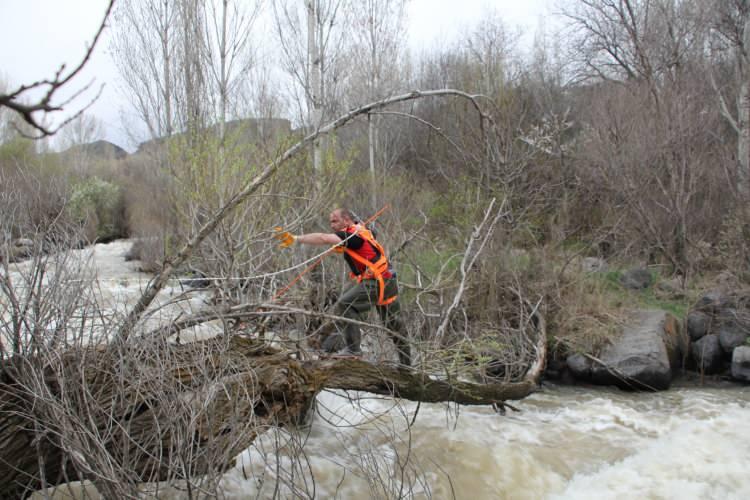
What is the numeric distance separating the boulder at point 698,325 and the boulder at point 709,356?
38 centimetres

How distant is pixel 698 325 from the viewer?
9.21m

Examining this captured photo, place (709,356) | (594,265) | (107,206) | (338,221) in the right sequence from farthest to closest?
(107,206) → (594,265) → (709,356) → (338,221)

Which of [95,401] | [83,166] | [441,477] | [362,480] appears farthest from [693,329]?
[83,166]

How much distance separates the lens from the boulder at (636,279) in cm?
1065

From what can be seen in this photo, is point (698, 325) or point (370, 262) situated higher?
point (370, 262)

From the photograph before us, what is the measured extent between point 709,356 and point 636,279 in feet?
7.84

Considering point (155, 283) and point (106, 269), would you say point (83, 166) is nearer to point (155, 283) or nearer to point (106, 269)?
point (106, 269)

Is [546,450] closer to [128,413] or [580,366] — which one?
[580,366]

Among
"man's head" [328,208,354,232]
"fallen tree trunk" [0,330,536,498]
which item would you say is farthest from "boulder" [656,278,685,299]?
"fallen tree trunk" [0,330,536,498]

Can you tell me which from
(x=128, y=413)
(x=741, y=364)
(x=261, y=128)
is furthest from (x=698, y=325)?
(x=128, y=413)

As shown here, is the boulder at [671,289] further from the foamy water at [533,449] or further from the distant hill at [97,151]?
the distant hill at [97,151]

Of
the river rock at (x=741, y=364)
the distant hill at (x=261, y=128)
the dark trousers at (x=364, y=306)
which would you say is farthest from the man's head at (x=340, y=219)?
the river rock at (x=741, y=364)

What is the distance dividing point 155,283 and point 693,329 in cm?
822

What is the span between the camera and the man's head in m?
6.50
